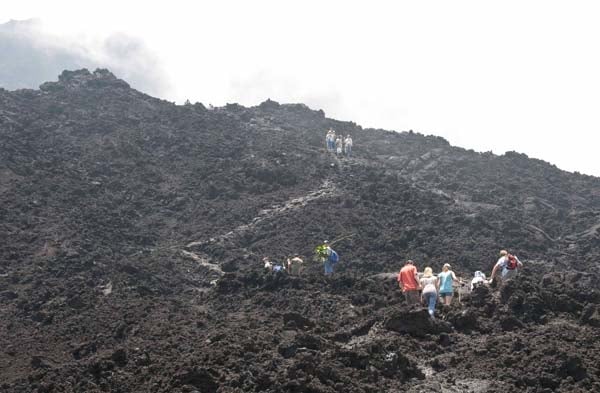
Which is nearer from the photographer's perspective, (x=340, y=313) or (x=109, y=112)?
(x=340, y=313)

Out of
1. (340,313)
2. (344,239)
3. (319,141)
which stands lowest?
(340,313)

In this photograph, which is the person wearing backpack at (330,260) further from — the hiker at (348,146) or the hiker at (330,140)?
the hiker at (330,140)

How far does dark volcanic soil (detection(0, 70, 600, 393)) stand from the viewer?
48.0 ft

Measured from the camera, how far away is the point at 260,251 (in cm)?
3052

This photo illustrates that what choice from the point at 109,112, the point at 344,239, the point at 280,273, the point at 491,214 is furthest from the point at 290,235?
the point at 109,112

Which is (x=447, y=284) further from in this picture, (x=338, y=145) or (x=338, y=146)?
(x=338, y=145)

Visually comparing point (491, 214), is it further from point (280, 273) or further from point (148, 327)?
point (148, 327)

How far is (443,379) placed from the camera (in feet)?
46.8

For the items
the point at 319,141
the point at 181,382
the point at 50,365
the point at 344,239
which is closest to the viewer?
the point at 181,382

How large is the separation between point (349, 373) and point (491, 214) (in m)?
23.2

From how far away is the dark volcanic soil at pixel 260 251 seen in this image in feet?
48.0

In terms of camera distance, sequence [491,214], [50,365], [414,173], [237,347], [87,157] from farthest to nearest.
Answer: [414,173]
[87,157]
[491,214]
[50,365]
[237,347]

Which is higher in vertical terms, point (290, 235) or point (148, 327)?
point (290, 235)

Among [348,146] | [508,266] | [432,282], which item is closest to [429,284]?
[432,282]
